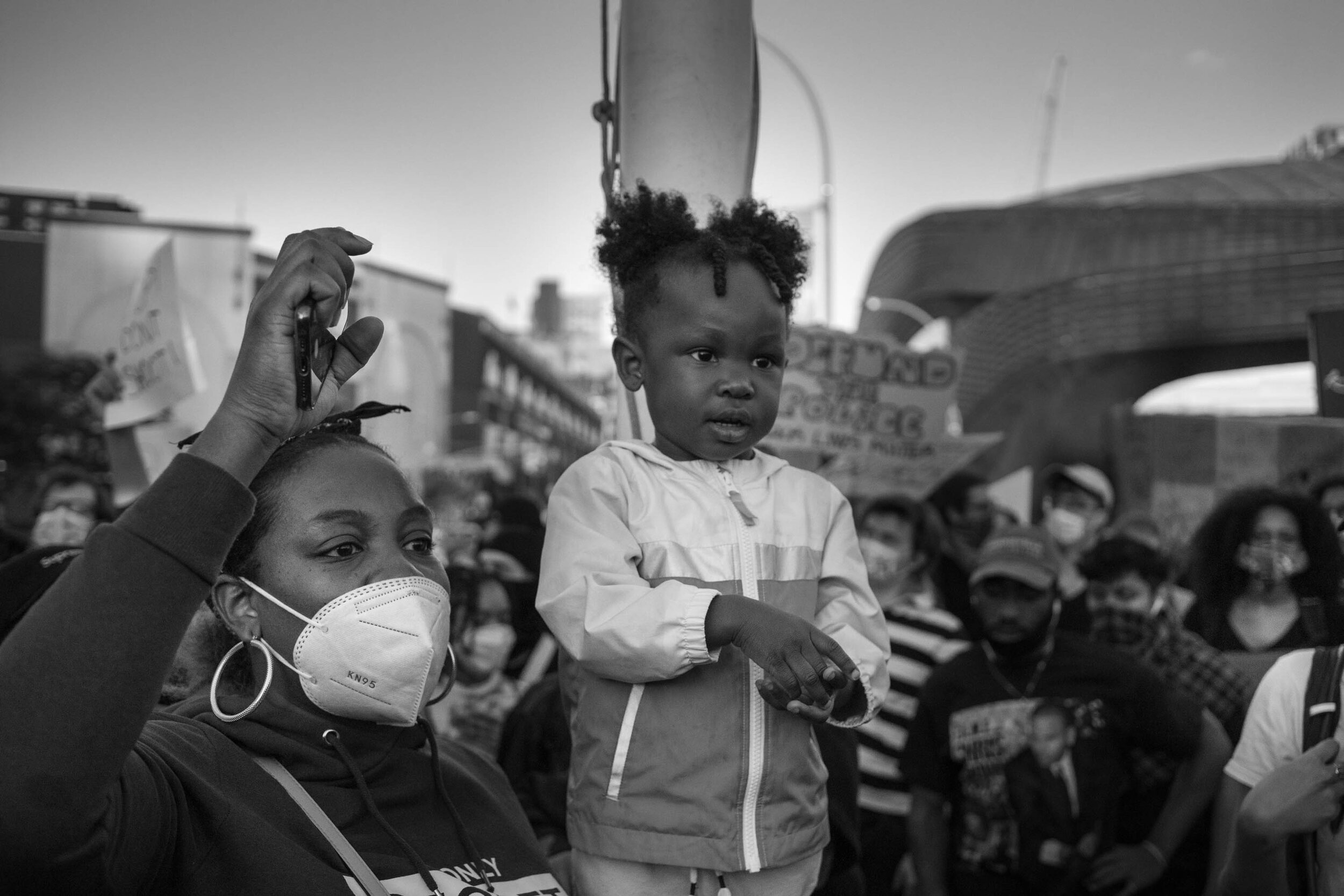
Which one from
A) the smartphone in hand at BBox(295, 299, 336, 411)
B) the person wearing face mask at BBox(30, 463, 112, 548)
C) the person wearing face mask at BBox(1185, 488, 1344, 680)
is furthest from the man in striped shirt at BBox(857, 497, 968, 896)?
the person wearing face mask at BBox(30, 463, 112, 548)

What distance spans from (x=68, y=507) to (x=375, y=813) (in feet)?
13.7

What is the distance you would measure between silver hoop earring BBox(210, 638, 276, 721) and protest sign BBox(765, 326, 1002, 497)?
4.67 metres

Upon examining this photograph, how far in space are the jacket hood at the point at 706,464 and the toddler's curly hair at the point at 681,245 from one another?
0.24 m

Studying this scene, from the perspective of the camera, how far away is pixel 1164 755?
4.22 meters

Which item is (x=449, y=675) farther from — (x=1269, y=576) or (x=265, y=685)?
(x=1269, y=576)

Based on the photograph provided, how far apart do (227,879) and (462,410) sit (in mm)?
78144

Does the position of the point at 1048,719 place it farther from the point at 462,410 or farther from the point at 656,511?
the point at 462,410

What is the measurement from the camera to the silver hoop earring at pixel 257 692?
72.4 inches

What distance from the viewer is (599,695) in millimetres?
2391

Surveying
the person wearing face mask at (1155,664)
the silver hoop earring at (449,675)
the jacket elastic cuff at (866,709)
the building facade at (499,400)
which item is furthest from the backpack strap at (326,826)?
the building facade at (499,400)

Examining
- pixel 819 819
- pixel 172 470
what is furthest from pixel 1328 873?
pixel 172 470

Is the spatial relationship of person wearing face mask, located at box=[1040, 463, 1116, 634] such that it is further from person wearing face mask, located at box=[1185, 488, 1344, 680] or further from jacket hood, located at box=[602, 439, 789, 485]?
jacket hood, located at box=[602, 439, 789, 485]

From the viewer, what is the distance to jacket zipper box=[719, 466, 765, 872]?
226cm

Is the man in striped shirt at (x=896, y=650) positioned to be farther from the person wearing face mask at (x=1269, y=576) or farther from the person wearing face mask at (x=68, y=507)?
the person wearing face mask at (x=68, y=507)
